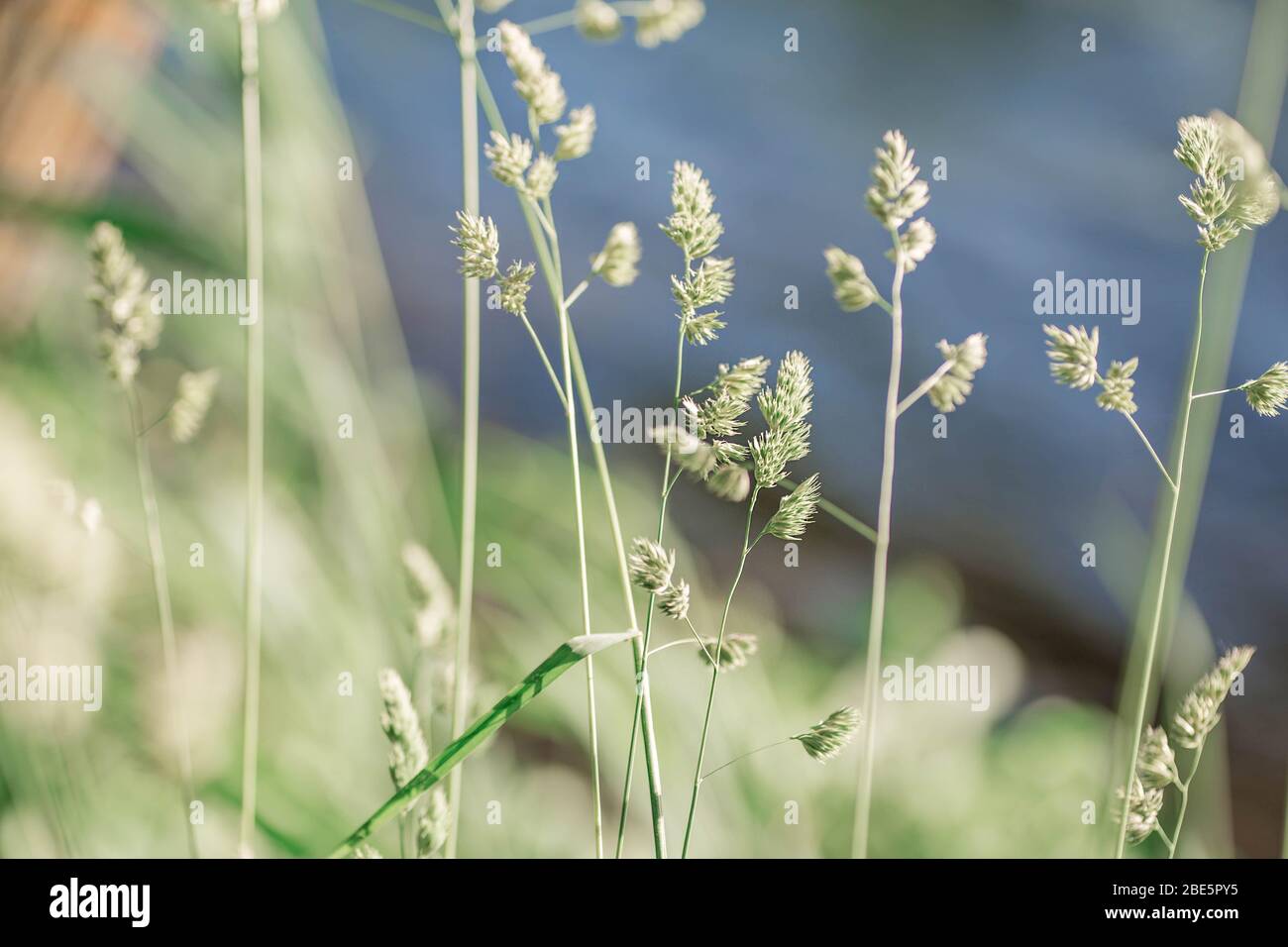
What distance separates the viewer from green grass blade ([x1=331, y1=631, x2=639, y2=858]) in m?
0.32

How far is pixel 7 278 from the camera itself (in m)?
0.55

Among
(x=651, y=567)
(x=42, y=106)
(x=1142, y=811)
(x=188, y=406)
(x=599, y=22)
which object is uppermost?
(x=42, y=106)

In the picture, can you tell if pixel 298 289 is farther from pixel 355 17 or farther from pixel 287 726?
pixel 287 726

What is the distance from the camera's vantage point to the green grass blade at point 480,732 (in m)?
0.32

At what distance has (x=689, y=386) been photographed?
0.58 m

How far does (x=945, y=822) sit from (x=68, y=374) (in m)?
0.71

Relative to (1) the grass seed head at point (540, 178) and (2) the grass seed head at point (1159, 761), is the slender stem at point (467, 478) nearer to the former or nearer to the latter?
(1) the grass seed head at point (540, 178)

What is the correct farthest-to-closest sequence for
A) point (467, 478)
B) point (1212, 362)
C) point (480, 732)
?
1. point (1212, 362)
2. point (467, 478)
3. point (480, 732)

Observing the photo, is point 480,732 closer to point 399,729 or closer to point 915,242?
point 399,729

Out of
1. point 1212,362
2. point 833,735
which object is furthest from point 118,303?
point 1212,362

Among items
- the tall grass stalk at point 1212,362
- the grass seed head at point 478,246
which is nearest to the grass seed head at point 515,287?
the grass seed head at point 478,246

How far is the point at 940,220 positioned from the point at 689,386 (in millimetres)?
224

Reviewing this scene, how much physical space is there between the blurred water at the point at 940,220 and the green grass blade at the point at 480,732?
277 millimetres

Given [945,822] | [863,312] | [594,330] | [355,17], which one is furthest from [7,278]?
[945,822]
